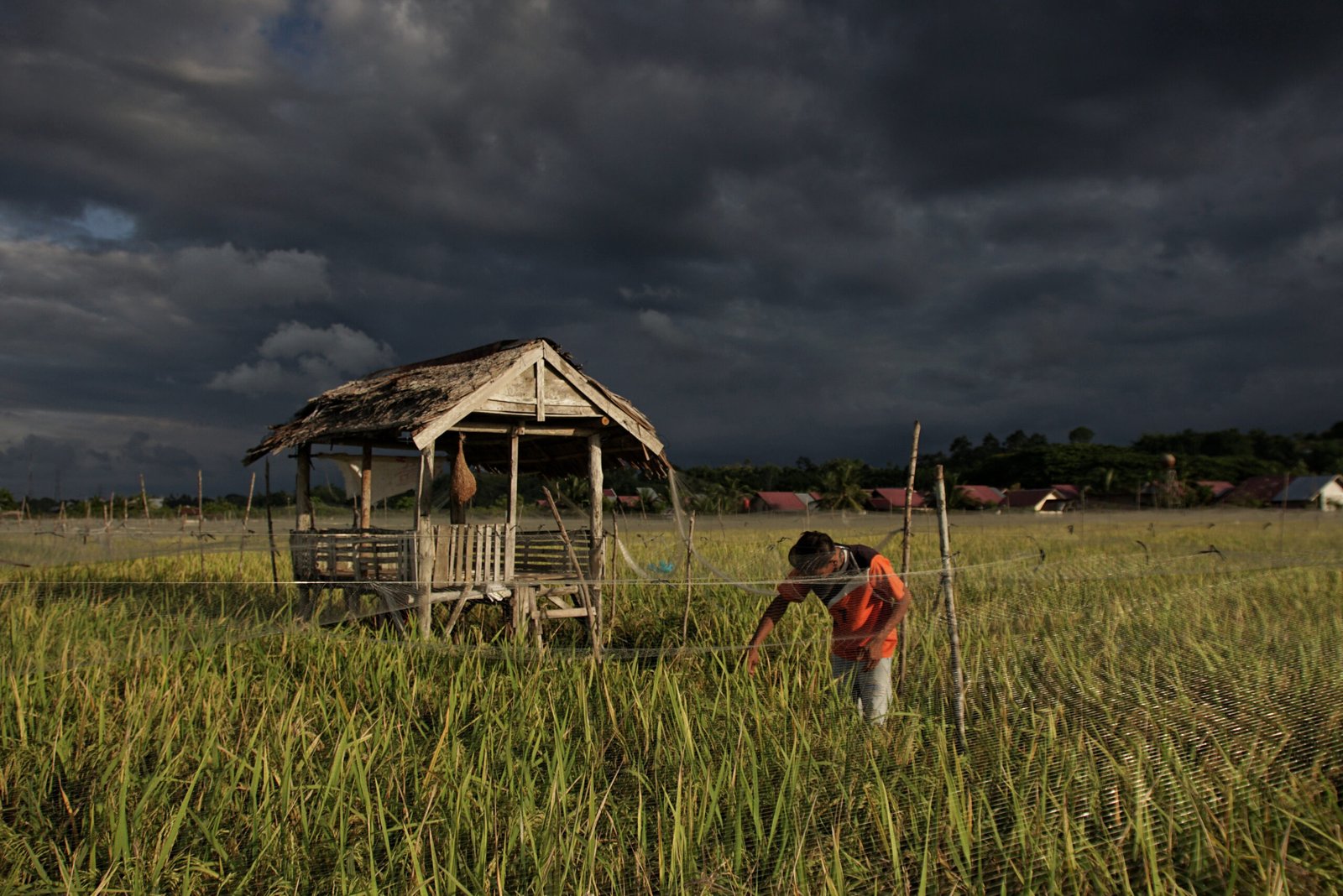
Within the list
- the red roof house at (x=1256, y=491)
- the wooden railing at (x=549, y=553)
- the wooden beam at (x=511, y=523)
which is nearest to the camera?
the wooden beam at (x=511, y=523)

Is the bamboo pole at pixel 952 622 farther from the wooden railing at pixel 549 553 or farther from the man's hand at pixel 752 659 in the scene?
the wooden railing at pixel 549 553

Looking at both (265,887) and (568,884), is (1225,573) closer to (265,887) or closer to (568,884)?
(568,884)

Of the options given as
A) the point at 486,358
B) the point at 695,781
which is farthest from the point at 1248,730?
the point at 486,358

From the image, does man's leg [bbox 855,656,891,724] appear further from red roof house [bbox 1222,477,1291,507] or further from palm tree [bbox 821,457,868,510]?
red roof house [bbox 1222,477,1291,507]

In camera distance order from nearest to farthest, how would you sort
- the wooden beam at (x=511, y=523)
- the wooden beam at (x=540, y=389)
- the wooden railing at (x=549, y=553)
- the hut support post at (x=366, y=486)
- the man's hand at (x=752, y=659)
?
the man's hand at (x=752, y=659)
the wooden beam at (x=511, y=523)
the wooden beam at (x=540, y=389)
the wooden railing at (x=549, y=553)
the hut support post at (x=366, y=486)

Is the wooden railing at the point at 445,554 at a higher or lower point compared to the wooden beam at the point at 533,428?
lower

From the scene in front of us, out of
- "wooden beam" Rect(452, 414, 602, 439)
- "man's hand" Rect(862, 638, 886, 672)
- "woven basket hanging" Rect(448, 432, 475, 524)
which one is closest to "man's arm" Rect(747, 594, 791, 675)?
"man's hand" Rect(862, 638, 886, 672)

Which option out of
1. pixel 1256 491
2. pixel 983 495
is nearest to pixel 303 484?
pixel 983 495

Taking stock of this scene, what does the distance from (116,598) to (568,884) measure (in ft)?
24.1

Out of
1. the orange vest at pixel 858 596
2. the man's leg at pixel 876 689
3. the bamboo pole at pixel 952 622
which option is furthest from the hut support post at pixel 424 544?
the bamboo pole at pixel 952 622

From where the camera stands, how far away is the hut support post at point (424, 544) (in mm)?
6492

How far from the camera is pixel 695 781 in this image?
308cm

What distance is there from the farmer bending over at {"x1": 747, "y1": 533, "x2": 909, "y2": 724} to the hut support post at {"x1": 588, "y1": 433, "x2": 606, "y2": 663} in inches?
98.6

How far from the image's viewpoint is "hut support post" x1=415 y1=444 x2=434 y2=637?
649 centimetres
